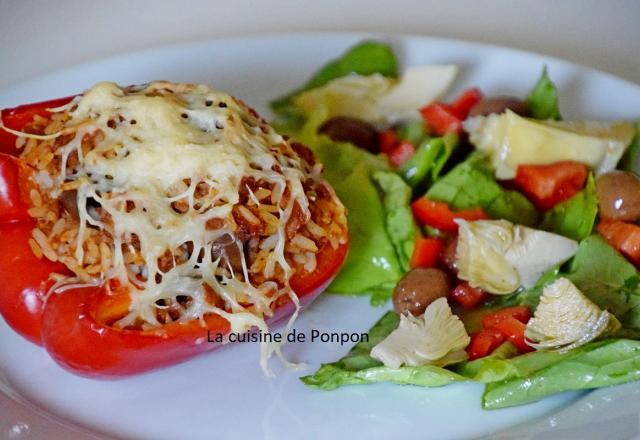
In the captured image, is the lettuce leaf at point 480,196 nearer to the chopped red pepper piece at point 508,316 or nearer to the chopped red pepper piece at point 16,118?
the chopped red pepper piece at point 508,316

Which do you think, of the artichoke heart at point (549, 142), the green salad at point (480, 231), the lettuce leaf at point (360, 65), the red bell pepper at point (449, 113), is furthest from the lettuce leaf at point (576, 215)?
the lettuce leaf at point (360, 65)

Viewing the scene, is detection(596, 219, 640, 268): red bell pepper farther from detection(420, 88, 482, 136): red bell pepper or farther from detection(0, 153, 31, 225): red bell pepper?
detection(0, 153, 31, 225): red bell pepper

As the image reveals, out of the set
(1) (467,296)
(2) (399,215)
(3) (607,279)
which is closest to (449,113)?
(2) (399,215)

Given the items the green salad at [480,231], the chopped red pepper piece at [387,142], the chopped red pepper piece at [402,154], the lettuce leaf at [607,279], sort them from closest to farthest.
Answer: the green salad at [480,231] → the lettuce leaf at [607,279] → the chopped red pepper piece at [402,154] → the chopped red pepper piece at [387,142]

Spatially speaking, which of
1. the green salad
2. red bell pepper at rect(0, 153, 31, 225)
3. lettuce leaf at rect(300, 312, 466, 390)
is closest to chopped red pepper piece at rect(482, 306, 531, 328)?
the green salad

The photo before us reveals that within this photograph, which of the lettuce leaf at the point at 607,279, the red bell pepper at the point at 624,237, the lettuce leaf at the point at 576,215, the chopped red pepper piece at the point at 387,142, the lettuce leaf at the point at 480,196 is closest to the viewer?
the lettuce leaf at the point at 607,279

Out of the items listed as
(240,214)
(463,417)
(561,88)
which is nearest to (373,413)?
(463,417)

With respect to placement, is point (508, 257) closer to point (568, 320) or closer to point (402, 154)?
point (568, 320)
